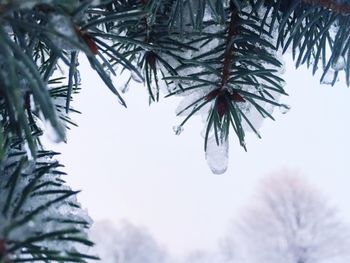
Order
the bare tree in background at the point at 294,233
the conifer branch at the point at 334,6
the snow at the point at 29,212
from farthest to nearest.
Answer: the bare tree in background at the point at 294,233 < the conifer branch at the point at 334,6 < the snow at the point at 29,212

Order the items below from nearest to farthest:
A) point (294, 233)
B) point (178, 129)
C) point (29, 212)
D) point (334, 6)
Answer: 1. point (29, 212)
2. point (334, 6)
3. point (178, 129)
4. point (294, 233)

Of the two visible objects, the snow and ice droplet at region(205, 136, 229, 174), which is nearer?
the snow

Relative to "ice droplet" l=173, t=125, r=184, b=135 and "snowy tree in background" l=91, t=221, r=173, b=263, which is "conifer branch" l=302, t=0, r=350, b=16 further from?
"snowy tree in background" l=91, t=221, r=173, b=263

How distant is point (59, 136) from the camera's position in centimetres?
23

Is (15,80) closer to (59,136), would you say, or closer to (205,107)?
(59,136)

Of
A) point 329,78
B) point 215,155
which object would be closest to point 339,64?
point 329,78

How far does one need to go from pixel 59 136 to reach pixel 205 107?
0.37m

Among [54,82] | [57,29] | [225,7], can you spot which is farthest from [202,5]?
[57,29]

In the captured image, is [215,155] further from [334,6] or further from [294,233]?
[294,233]

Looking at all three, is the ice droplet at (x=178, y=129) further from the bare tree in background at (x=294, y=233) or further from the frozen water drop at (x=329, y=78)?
the bare tree in background at (x=294, y=233)

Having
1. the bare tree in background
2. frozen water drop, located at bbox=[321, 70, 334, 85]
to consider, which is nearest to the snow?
frozen water drop, located at bbox=[321, 70, 334, 85]

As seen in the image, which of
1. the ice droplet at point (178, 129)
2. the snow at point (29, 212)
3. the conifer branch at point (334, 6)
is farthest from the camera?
the ice droplet at point (178, 129)

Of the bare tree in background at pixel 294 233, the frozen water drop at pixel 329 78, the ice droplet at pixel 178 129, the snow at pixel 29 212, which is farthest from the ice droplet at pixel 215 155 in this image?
the bare tree in background at pixel 294 233

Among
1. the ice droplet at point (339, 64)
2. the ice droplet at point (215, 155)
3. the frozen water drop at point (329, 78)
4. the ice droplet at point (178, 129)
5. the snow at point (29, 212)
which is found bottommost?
the snow at point (29, 212)
